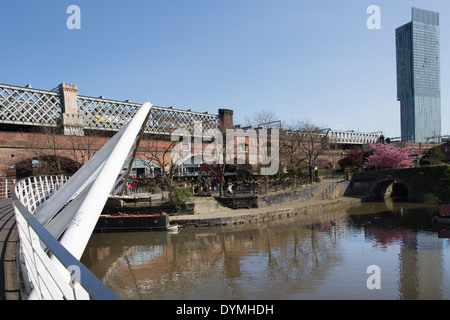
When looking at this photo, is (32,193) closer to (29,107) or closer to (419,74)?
(29,107)

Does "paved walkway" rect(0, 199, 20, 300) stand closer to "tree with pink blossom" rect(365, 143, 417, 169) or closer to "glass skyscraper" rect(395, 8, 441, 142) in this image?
"tree with pink blossom" rect(365, 143, 417, 169)

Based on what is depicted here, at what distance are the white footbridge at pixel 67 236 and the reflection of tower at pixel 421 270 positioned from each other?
968 centimetres

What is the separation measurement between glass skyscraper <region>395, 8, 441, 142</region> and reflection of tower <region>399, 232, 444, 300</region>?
46.1m

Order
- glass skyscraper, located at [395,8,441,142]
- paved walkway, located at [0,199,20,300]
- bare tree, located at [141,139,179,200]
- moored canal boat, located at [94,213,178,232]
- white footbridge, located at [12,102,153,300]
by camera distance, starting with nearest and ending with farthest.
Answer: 1. white footbridge, located at [12,102,153,300]
2. paved walkway, located at [0,199,20,300]
3. moored canal boat, located at [94,213,178,232]
4. bare tree, located at [141,139,179,200]
5. glass skyscraper, located at [395,8,441,142]

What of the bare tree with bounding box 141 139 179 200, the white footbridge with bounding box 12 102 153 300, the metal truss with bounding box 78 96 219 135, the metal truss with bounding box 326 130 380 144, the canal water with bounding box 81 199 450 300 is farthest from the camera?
the metal truss with bounding box 326 130 380 144

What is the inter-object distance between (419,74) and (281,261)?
9236 cm

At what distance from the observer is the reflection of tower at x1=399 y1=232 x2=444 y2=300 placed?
34.1ft

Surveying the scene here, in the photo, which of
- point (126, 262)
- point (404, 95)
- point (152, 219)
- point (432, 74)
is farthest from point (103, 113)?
point (404, 95)

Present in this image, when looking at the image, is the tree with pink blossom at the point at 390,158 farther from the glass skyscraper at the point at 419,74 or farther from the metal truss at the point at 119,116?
the metal truss at the point at 119,116

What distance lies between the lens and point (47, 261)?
2.61 m

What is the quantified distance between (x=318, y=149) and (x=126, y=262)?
29.0 metres

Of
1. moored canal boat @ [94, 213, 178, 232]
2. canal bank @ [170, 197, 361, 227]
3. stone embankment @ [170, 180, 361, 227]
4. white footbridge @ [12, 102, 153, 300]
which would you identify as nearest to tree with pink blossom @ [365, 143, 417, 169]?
stone embankment @ [170, 180, 361, 227]

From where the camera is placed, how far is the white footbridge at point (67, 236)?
6.67ft
